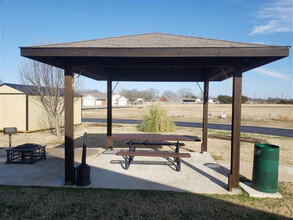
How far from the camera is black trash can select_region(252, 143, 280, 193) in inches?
178

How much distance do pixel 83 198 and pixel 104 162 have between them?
8.38 feet

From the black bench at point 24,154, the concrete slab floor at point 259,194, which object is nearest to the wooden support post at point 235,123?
the concrete slab floor at point 259,194

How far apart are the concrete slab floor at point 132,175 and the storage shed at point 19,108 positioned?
6.15m

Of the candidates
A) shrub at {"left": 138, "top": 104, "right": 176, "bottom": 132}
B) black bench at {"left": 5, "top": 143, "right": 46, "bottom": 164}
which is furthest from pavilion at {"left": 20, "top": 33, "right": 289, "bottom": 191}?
shrub at {"left": 138, "top": 104, "right": 176, "bottom": 132}

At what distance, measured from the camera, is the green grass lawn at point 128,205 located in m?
3.57

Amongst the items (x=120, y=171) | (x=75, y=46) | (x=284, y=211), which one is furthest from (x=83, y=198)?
(x=284, y=211)

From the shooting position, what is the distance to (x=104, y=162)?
670cm

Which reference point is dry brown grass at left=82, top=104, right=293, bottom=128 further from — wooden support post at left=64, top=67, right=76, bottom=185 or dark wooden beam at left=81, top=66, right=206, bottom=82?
wooden support post at left=64, top=67, right=76, bottom=185

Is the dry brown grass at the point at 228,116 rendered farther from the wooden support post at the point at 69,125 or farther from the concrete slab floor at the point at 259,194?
the wooden support post at the point at 69,125

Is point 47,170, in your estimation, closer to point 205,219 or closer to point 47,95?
point 205,219

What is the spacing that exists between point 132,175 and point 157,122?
8.68 meters

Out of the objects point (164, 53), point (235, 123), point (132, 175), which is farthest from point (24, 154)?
point (235, 123)

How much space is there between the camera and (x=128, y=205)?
3.87 m

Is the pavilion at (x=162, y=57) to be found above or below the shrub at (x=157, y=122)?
above
